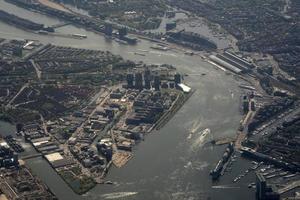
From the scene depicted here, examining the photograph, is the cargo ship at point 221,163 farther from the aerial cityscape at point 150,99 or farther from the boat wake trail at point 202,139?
the boat wake trail at point 202,139

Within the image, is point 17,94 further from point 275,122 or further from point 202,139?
point 275,122

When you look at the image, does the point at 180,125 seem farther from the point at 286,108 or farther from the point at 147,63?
the point at 147,63

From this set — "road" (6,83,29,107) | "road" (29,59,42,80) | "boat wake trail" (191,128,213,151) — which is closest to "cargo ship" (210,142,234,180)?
"boat wake trail" (191,128,213,151)

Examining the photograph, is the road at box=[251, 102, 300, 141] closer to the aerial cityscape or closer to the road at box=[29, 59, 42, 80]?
the aerial cityscape

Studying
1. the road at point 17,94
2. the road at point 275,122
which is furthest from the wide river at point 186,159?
the road at point 17,94

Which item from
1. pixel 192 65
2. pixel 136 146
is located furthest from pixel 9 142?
pixel 192 65

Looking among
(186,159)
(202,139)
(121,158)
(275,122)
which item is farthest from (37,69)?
(275,122)
